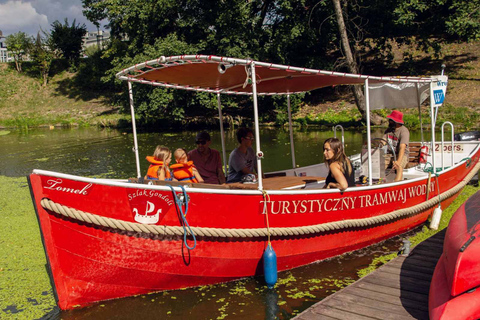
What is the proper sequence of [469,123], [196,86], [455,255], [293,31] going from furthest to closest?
1. [293,31]
2. [469,123]
3. [196,86]
4. [455,255]

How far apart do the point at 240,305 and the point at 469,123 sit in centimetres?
1776

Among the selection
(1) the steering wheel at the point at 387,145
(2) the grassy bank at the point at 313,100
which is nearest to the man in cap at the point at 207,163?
(1) the steering wheel at the point at 387,145

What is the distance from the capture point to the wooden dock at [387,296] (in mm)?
4445

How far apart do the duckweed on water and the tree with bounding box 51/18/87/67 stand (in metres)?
40.5

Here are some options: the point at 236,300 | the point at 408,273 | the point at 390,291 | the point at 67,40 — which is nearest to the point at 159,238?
the point at 236,300

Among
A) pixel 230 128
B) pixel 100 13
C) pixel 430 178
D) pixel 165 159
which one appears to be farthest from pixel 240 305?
pixel 100 13

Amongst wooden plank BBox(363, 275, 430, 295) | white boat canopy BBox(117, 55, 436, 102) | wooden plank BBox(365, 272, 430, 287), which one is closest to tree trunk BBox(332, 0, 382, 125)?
white boat canopy BBox(117, 55, 436, 102)

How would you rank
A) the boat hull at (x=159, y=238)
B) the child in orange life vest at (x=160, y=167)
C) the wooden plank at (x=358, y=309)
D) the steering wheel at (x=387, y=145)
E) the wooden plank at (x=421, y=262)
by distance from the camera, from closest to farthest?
the wooden plank at (x=358, y=309)
the boat hull at (x=159, y=238)
the wooden plank at (x=421, y=262)
the child in orange life vest at (x=160, y=167)
the steering wheel at (x=387, y=145)

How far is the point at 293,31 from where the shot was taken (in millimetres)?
25406

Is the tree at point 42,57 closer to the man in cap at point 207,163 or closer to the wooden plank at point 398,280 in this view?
the man in cap at point 207,163

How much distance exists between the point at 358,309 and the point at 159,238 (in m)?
2.28

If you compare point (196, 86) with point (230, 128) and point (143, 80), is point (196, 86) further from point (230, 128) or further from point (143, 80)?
point (230, 128)

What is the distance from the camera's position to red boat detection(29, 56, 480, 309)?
4.89 m

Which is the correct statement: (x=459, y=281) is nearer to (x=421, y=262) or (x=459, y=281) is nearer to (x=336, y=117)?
(x=421, y=262)
